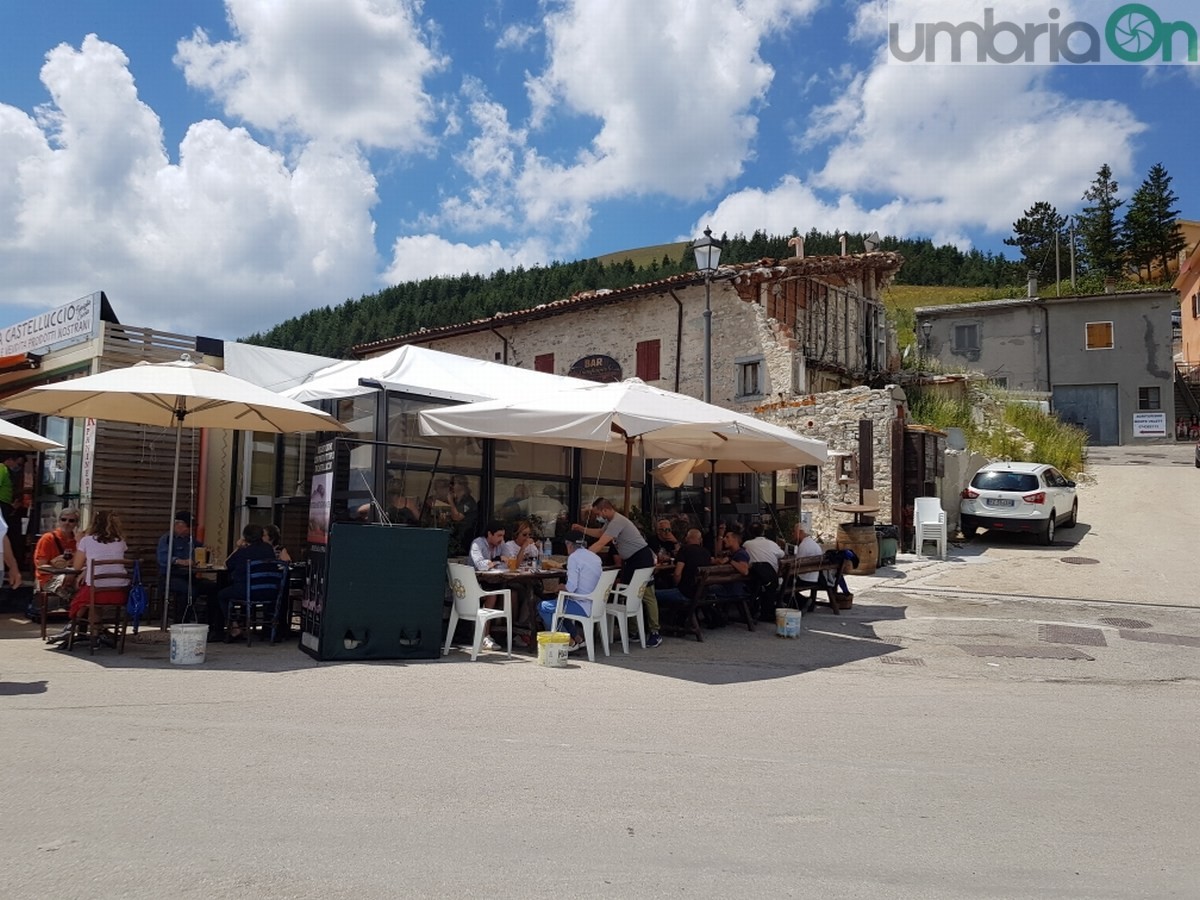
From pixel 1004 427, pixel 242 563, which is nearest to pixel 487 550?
pixel 242 563

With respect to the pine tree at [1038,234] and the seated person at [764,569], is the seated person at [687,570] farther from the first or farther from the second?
the pine tree at [1038,234]

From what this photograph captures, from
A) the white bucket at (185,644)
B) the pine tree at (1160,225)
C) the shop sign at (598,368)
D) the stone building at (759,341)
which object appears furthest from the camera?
the pine tree at (1160,225)

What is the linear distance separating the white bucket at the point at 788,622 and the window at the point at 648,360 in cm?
1477

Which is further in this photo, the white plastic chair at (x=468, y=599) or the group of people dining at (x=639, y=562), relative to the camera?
the group of people dining at (x=639, y=562)

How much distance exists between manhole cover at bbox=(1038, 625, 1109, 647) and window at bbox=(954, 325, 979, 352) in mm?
29355

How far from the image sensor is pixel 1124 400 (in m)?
35.6

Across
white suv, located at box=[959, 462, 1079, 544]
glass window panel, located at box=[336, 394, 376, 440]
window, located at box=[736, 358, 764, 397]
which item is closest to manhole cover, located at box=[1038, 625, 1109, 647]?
white suv, located at box=[959, 462, 1079, 544]

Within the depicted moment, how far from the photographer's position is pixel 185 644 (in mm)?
7617

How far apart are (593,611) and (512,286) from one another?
74876 millimetres

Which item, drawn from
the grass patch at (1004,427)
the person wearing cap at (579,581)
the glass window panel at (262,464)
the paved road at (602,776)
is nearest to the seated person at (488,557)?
the paved road at (602,776)

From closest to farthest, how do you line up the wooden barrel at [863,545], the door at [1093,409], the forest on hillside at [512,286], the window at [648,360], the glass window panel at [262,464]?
the glass window panel at [262,464] < the wooden barrel at [863,545] < the window at [648,360] < the door at [1093,409] < the forest on hillside at [512,286]

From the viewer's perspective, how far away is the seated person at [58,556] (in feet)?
28.5

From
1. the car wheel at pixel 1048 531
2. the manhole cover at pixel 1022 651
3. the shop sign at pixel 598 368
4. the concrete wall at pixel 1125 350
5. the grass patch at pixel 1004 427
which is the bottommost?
the manhole cover at pixel 1022 651

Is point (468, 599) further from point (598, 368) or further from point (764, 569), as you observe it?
point (598, 368)
